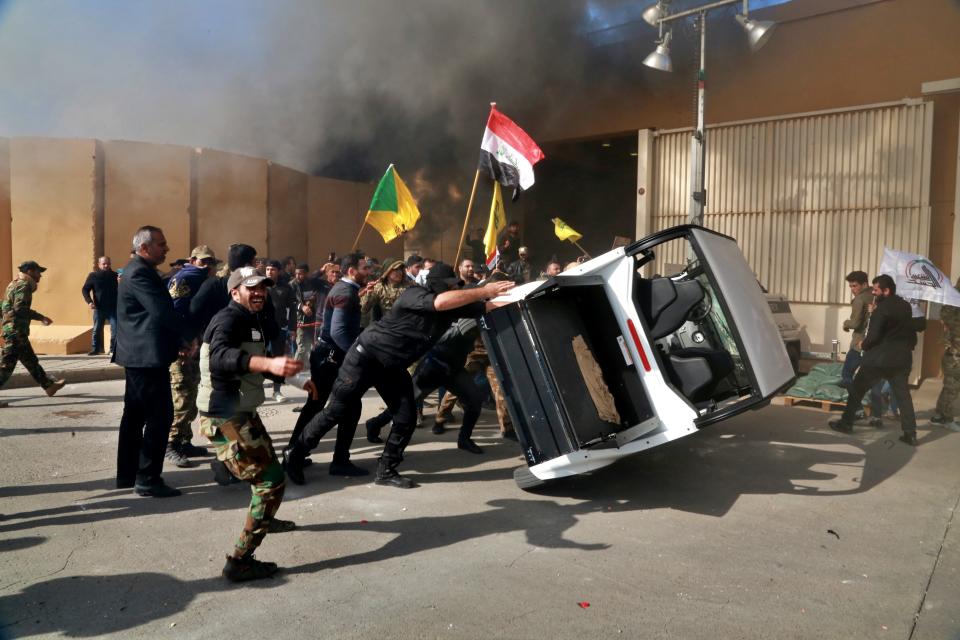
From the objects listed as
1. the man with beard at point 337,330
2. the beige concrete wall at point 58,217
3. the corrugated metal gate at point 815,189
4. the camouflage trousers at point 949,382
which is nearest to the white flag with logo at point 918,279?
the camouflage trousers at point 949,382

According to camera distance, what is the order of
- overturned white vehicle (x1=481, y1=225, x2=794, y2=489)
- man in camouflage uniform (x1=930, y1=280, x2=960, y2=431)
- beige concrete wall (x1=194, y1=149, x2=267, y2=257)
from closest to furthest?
overturned white vehicle (x1=481, y1=225, x2=794, y2=489) < man in camouflage uniform (x1=930, y1=280, x2=960, y2=431) < beige concrete wall (x1=194, y1=149, x2=267, y2=257)

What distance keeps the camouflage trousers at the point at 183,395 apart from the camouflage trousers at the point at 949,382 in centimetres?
633

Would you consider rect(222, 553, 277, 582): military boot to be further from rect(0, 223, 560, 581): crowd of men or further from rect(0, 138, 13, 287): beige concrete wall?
rect(0, 138, 13, 287): beige concrete wall

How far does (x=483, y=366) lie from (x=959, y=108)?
285 inches

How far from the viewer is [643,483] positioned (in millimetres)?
4512

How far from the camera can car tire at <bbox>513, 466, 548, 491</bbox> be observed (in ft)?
13.5

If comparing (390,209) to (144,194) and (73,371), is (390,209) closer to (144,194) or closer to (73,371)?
(73,371)

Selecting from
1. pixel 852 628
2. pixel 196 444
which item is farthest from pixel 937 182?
pixel 196 444

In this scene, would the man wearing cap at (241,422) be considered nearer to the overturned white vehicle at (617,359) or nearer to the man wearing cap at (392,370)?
the man wearing cap at (392,370)

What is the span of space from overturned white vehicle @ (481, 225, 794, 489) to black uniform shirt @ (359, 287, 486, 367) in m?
0.35

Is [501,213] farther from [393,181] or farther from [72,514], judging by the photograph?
[72,514]

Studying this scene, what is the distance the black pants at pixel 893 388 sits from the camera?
571cm

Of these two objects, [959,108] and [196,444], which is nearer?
[196,444]

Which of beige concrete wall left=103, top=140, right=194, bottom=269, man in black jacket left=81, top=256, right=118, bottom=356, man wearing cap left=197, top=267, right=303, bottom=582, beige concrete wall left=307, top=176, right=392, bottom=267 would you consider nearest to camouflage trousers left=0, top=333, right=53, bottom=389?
man in black jacket left=81, top=256, right=118, bottom=356
